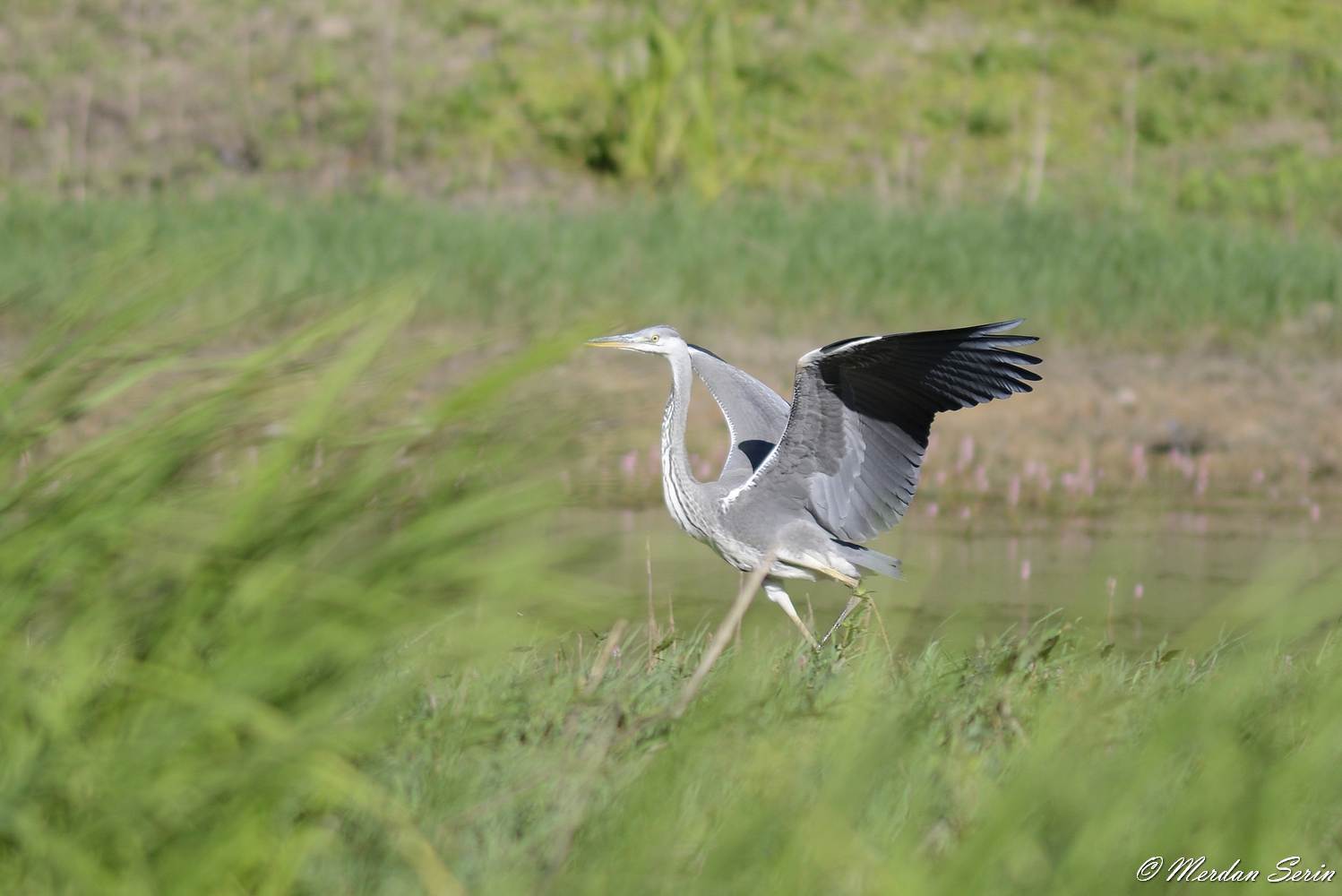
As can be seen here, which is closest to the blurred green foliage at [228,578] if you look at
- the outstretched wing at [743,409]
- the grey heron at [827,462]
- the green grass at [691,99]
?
the grey heron at [827,462]

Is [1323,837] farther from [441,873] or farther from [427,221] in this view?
[427,221]

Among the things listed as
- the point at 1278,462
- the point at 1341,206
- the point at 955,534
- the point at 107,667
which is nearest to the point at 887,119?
the point at 1341,206

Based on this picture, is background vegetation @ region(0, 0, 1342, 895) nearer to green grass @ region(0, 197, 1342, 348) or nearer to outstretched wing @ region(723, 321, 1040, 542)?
green grass @ region(0, 197, 1342, 348)

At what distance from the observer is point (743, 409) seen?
4.54m

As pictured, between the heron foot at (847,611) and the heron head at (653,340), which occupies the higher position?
the heron head at (653,340)

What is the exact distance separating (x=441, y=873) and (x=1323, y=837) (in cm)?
113

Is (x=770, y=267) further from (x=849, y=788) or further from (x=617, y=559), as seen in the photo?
(x=849, y=788)

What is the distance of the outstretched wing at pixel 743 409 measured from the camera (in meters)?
4.43

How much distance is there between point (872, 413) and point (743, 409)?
577 millimetres

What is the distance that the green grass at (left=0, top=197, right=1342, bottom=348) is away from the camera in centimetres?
823

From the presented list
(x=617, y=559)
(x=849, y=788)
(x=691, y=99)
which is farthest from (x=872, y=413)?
(x=691, y=99)

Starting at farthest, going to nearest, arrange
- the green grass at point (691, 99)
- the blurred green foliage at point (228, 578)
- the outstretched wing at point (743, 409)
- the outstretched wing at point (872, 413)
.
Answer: the green grass at point (691, 99), the outstretched wing at point (743, 409), the outstretched wing at point (872, 413), the blurred green foliage at point (228, 578)

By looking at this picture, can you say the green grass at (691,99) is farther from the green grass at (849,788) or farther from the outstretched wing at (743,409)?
the green grass at (849,788)

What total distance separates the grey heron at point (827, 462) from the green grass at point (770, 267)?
3694 millimetres
